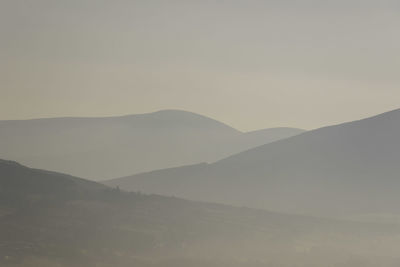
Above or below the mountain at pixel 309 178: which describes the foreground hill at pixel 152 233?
below

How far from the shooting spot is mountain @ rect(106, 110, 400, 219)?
147m

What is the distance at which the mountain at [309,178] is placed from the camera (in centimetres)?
14725

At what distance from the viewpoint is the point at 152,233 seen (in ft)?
263

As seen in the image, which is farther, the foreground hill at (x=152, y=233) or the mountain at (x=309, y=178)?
the mountain at (x=309, y=178)

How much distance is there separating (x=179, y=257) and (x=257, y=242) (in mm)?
15564

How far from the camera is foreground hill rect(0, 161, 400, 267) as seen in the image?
6738cm

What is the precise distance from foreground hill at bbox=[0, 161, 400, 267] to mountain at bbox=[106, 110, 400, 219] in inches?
1528

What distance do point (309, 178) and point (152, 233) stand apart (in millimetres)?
98337

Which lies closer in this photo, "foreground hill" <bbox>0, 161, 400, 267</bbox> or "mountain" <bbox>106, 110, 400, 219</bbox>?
"foreground hill" <bbox>0, 161, 400, 267</bbox>

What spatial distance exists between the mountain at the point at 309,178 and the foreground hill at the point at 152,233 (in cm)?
3881

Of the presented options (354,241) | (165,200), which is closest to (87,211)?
(165,200)

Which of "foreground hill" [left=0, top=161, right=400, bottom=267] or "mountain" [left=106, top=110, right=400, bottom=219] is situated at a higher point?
"mountain" [left=106, top=110, right=400, bottom=219]

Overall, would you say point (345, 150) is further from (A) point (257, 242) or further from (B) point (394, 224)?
(A) point (257, 242)

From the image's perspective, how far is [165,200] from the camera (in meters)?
102
